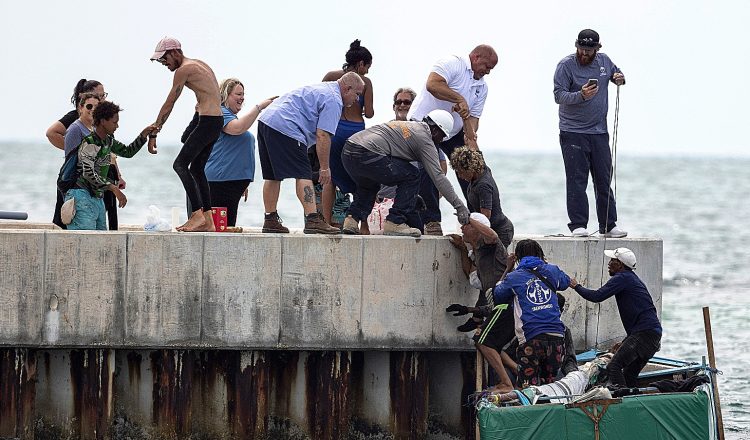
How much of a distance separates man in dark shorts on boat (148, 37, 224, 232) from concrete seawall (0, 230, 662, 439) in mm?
892

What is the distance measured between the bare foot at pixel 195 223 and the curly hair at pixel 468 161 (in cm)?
234

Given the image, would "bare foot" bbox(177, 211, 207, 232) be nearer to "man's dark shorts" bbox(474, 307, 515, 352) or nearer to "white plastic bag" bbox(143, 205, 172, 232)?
"white plastic bag" bbox(143, 205, 172, 232)

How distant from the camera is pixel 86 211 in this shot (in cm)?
1302

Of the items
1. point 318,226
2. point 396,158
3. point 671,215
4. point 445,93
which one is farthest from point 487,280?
point 671,215

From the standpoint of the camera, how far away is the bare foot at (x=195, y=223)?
1284cm

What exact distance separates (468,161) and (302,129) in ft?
5.40

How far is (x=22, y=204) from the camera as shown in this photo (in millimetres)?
55188

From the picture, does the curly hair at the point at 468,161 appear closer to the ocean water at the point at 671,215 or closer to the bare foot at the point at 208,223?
the bare foot at the point at 208,223

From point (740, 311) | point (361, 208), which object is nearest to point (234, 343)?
point (361, 208)

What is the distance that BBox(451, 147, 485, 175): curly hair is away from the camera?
500 inches

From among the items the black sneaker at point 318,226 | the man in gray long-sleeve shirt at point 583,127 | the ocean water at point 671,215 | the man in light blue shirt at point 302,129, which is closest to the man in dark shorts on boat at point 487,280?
the black sneaker at point 318,226

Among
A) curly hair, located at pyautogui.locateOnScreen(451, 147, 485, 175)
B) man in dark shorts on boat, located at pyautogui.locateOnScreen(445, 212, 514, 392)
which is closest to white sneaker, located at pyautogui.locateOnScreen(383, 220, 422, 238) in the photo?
man in dark shorts on boat, located at pyautogui.locateOnScreen(445, 212, 514, 392)

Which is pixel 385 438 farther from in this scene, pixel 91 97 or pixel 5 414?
pixel 91 97

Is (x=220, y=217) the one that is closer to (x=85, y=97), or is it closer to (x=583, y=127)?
(x=85, y=97)
